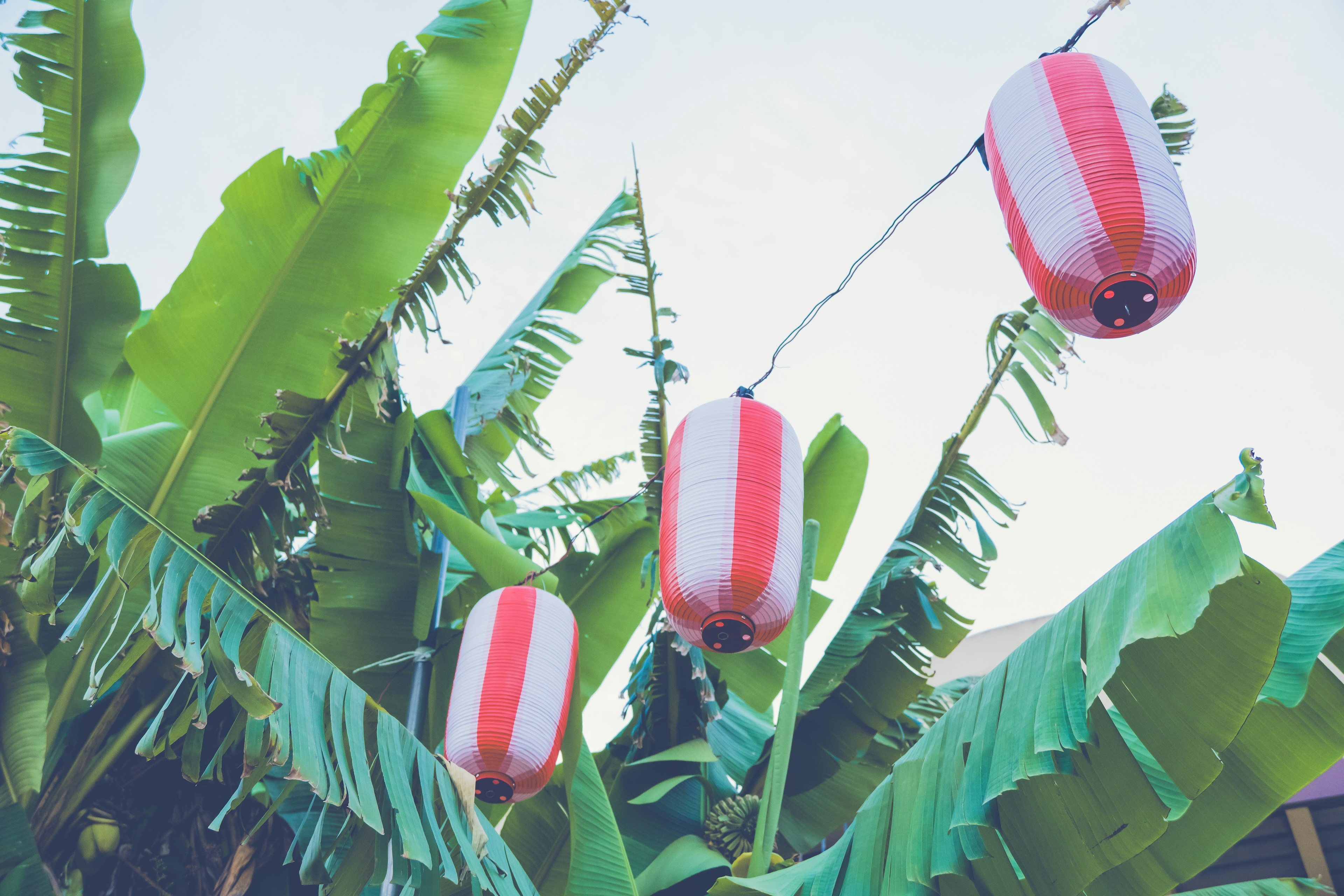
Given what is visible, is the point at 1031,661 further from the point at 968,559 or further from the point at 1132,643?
the point at 968,559

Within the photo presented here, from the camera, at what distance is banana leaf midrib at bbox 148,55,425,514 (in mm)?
3320

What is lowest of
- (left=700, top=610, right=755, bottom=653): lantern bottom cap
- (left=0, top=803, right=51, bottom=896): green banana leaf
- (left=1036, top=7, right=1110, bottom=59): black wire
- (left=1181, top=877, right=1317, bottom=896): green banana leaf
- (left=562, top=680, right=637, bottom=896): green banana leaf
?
(left=0, top=803, right=51, bottom=896): green banana leaf

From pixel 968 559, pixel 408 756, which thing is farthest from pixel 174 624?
pixel 968 559

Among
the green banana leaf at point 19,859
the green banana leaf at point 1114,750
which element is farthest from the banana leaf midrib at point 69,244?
the green banana leaf at point 1114,750

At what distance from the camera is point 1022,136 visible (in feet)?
6.19

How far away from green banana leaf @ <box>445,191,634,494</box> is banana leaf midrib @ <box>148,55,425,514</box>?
85 centimetres

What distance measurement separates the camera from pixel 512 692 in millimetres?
2428

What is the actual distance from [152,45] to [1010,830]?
11.9 feet

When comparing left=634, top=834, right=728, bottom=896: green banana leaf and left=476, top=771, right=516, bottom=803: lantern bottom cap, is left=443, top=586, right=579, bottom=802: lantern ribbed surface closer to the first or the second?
left=476, top=771, right=516, bottom=803: lantern bottom cap

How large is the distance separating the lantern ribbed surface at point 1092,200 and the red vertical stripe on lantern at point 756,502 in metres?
0.78

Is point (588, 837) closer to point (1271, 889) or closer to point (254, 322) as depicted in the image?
point (1271, 889)

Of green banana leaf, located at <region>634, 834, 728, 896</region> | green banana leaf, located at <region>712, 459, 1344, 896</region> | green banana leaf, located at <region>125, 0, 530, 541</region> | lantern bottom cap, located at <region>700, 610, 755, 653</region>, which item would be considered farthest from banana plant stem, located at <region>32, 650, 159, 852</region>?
green banana leaf, located at <region>712, 459, 1344, 896</region>

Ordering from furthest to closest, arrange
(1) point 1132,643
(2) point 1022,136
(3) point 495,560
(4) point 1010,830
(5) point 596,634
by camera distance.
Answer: (5) point 596,634, (3) point 495,560, (4) point 1010,830, (2) point 1022,136, (1) point 1132,643

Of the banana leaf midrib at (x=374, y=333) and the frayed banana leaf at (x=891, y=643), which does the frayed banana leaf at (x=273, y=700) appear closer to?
the banana leaf midrib at (x=374, y=333)
